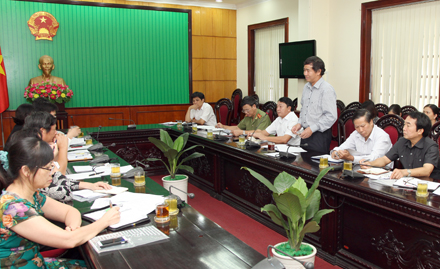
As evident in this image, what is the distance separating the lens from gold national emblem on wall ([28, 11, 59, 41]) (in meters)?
6.31

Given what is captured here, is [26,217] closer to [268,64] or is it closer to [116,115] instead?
[116,115]

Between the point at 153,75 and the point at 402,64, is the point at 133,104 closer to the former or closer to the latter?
the point at 153,75

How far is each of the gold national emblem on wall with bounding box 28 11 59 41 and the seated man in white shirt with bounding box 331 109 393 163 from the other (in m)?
5.57

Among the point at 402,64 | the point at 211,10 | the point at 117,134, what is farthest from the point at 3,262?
the point at 211,10

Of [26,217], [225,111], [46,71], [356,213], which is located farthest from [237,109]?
[26,217]

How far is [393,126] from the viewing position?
3.18m

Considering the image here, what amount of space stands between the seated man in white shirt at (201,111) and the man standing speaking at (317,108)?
2.20 m

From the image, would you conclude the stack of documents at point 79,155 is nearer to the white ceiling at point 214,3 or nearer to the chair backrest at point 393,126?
the chair backrest at point 393,126

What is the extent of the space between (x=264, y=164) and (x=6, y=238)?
2105mm

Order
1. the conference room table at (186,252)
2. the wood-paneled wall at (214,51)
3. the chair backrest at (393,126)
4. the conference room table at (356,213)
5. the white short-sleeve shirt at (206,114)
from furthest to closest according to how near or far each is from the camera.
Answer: the wood-paneled wall at (214,51) → the white short-sleeve shirt at (206,114) → the chair backrest at (393,126) → the conference room table at (356,213) → the conference room table at (186,252)

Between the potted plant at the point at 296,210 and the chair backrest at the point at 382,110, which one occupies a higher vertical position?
the chair backrest at the point at 382,110

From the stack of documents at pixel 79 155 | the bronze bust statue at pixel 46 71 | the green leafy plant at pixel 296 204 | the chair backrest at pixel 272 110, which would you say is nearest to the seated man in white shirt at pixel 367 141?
the green leafy plant at pixel 296 204

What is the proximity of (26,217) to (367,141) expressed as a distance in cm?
247

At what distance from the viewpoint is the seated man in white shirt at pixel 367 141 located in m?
2.83
